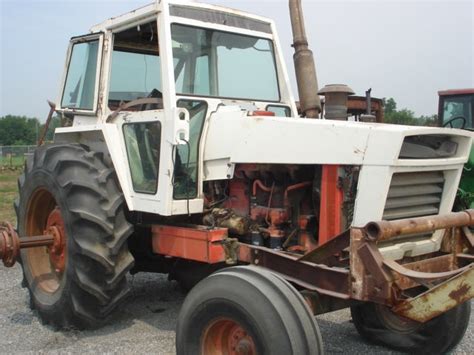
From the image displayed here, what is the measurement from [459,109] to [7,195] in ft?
40.9

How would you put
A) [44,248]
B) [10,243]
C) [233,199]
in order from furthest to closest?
[44,248] → [10,243] → [233,199]

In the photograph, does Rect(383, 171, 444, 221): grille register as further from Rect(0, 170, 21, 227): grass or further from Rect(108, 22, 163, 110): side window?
Rect(0, 170, 21, 227): grass

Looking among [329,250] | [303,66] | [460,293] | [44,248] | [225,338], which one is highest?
[303,66]

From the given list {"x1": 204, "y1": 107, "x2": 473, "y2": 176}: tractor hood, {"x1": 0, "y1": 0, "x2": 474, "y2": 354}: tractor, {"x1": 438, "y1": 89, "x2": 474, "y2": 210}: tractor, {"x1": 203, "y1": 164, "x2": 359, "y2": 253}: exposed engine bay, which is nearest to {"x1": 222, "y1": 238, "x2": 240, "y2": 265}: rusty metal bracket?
{"x1": 0, "y1": 0, "x2": 474, "y2": 354}: tractor

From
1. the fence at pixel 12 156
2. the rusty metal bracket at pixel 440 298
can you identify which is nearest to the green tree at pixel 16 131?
the fence at pixel 12 156

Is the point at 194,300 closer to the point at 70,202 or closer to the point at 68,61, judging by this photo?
the point at 70,202

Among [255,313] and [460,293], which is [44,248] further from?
[460,293]

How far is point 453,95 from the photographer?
34.2ft


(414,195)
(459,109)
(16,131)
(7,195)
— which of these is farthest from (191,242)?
(16,131)

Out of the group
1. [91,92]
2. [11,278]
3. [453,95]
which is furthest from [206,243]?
[453,95]

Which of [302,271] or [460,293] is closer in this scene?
[460,293]

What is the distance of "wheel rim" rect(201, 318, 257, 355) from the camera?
3.57 metres

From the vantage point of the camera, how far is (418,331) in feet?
15.4

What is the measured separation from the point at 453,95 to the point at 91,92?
7281mm
